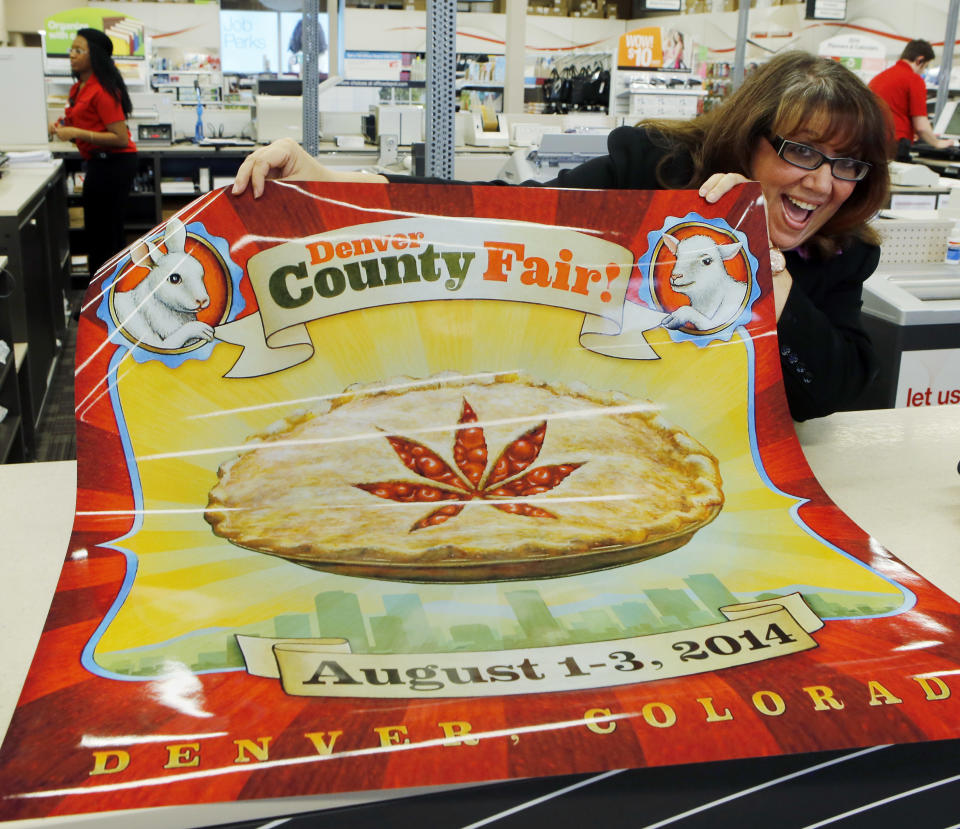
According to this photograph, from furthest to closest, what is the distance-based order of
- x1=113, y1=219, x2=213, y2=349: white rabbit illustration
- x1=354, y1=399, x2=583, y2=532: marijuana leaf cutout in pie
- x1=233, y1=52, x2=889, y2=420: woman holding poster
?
x1=233, y1=52, x2=889, y2=420: woman holding poster < x1=113, y1=219, x2=213, y2=349: white rabbit illustration < x1=354, y1=399, x2=583, y2=532: marijuana leaf cutout in pie

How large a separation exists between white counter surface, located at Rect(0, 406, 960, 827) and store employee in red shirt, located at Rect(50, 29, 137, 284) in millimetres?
4404

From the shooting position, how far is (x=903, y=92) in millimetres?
6664

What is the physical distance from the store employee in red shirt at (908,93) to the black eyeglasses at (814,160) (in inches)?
221

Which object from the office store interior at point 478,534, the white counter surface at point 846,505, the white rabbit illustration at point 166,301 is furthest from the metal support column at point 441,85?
the white counter surface at point 846,505

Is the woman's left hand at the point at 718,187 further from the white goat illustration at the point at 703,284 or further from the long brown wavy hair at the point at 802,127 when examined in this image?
the long brown wavy hair at the point at 802,127

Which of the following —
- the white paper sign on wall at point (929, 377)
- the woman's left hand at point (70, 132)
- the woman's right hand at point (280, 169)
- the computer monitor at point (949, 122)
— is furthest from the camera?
the computer monitor at point (949, 122)

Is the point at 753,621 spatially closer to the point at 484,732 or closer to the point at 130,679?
the point at 484,732

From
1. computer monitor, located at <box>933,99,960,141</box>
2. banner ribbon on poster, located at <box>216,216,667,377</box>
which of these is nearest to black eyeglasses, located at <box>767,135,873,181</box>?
banner ribbon on poster, located at <box>216,216,667,377</box>

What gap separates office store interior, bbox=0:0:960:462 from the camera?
302 cm

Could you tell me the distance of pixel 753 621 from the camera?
36.4 inches

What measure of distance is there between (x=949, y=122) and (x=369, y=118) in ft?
15.6

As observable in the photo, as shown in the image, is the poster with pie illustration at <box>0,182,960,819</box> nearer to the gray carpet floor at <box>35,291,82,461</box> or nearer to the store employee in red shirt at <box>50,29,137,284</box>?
the gray carpet floor at <box>35,291,82,461</box>

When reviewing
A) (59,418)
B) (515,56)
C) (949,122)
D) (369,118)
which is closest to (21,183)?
(59,418)

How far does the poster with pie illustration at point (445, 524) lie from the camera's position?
2.48ft
